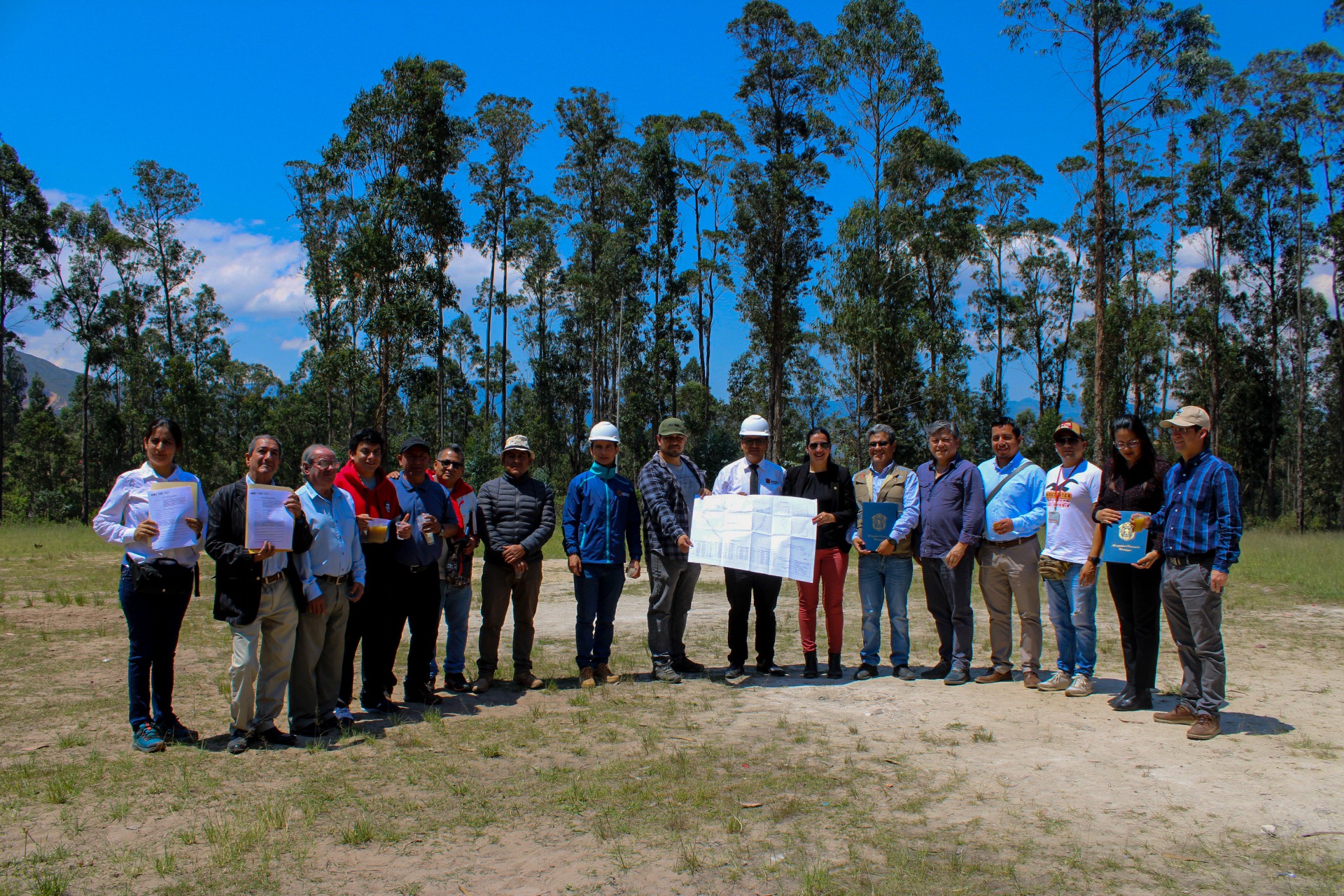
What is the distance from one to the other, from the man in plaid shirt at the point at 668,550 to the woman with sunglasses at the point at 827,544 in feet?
3.19

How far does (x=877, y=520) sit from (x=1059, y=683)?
1.85 meters

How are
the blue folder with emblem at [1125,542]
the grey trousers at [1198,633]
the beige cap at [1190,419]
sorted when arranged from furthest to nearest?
1. the blue folder with emblem at [1125,542]
2. the beige cap at [1190,419]
3. the grey trousers at [1198,633]

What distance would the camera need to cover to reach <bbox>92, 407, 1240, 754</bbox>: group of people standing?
5004 mm

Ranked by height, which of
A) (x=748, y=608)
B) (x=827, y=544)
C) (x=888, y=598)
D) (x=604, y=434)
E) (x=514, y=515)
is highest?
(x=604, y=434)

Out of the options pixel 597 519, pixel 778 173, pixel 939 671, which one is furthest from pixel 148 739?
pixel 778 173

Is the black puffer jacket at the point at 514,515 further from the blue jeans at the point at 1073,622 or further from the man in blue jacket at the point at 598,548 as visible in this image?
the blue jeans at the point at 1073,622

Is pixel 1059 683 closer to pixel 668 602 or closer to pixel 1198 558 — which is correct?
pixel 1198 558

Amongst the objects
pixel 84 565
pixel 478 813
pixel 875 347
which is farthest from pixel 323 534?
pixel 875 347

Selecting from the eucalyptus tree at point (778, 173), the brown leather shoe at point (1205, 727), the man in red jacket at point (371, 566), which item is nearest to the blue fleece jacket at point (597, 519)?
the man in red jacket at point (371, 566)

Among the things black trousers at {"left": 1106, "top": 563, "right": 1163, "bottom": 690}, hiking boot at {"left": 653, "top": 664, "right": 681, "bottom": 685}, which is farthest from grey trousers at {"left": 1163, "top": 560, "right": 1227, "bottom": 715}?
hiking boot at {"left": 653, "top": 664, "right": 681, "bottom": 685}

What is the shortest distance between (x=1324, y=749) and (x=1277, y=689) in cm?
176

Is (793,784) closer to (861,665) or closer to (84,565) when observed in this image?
(861,665)

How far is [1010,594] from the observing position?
21.8ft

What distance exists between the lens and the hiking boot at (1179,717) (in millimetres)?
5363
